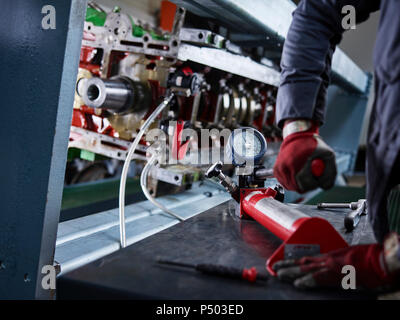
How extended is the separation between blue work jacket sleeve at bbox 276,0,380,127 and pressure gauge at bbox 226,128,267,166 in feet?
0.79

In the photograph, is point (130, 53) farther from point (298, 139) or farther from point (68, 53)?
point (298, 139)

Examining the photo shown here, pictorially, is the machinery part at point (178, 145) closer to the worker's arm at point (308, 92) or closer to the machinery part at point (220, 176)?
the machinery part at point (220, 176)

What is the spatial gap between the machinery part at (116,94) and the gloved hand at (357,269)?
4.17ft

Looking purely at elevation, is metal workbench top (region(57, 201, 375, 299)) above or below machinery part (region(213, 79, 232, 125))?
below

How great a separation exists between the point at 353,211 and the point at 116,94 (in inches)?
46.9

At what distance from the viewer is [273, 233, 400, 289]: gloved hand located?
84 cm

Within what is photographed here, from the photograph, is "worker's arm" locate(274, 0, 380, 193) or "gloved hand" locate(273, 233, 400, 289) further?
"worker's arm" locate(274, 0, 380, 193)

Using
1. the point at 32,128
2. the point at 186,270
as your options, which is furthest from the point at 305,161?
the point at 32,128

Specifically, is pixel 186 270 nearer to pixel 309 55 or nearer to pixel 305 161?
pixel 305 161

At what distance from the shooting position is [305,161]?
3.44ft

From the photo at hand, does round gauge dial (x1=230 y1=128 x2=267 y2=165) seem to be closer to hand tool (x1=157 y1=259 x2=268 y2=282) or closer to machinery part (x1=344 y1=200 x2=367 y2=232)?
machinery part (x1=344 y1=200 x2=367 y2=232)

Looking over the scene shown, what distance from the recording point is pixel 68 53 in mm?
1069

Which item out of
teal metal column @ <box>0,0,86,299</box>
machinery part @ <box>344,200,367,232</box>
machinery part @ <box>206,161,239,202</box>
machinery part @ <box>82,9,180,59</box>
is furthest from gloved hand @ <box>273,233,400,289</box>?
machinery part @ <box>82,9,180,59</box>
